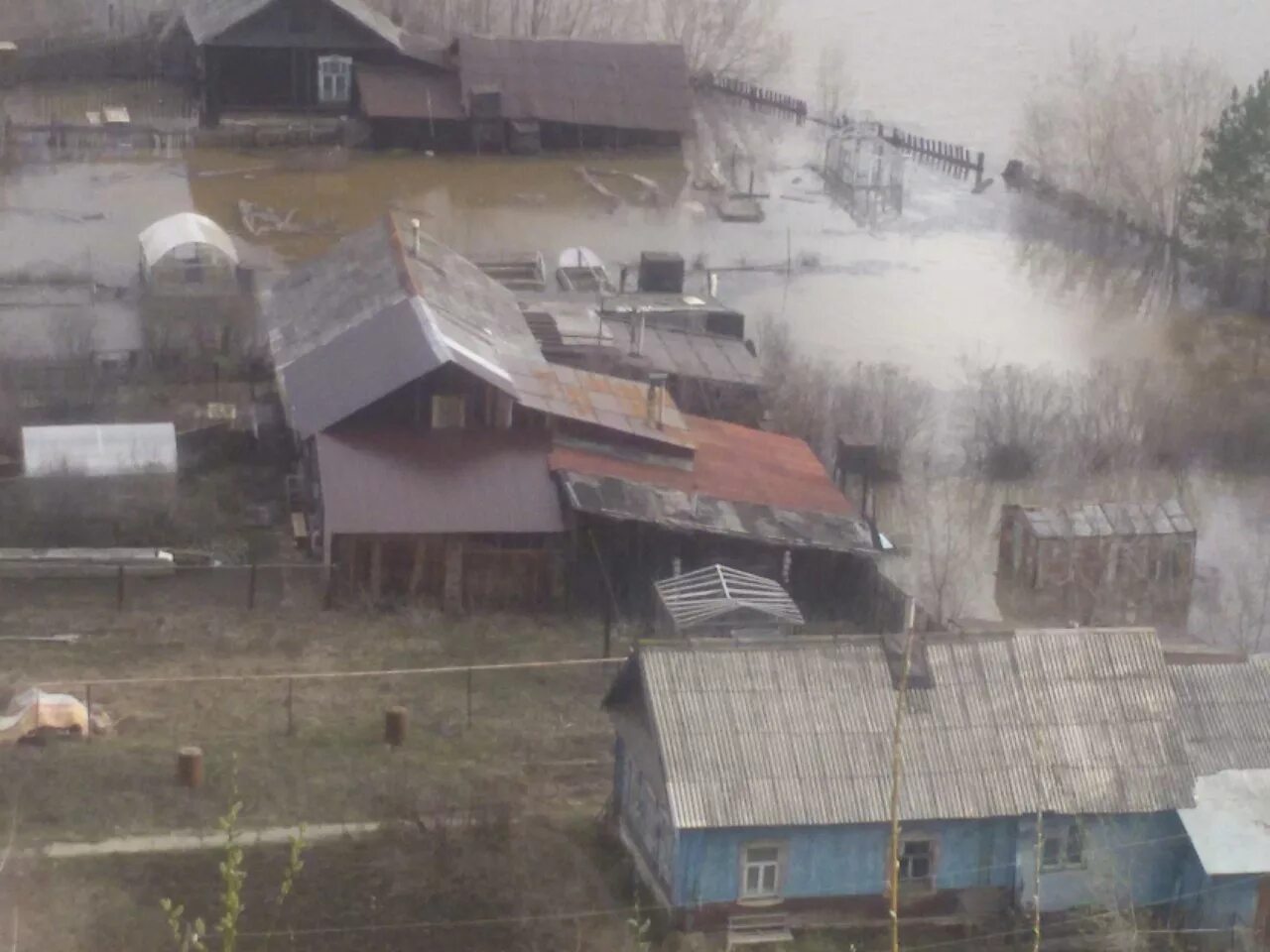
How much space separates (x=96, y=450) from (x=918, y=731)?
10.8m

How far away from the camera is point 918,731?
13.9 meters

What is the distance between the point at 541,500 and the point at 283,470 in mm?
4193

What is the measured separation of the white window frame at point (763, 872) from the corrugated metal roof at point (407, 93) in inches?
1078

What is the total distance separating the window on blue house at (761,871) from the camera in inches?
534

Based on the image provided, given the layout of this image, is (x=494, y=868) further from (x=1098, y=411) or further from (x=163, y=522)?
(x=1098, y=411)

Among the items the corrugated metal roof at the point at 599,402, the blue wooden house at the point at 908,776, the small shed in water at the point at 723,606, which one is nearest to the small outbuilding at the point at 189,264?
the corrugated metal roof at the point at 599,402

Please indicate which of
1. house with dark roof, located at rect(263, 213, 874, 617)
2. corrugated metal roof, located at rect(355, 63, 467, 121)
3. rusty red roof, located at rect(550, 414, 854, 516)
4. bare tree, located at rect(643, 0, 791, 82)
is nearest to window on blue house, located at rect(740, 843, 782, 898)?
house with dark roof, located at rect(263, 213, 874, 617)

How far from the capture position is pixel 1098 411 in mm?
25703

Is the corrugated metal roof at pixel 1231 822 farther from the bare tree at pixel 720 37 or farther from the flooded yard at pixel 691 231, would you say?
the bare tree at pixel 720 37

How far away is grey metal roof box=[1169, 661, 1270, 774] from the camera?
46.2ft

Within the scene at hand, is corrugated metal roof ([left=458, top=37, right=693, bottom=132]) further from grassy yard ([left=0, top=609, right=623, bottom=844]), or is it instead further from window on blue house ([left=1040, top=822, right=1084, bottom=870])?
window on blue house ([left=1040, top=822, right=1084, bottom=870])

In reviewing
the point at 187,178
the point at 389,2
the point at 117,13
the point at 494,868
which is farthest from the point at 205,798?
the point at 117,13

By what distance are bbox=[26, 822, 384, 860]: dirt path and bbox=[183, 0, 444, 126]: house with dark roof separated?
26.9 metres

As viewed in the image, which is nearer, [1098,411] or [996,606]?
[996,606]
